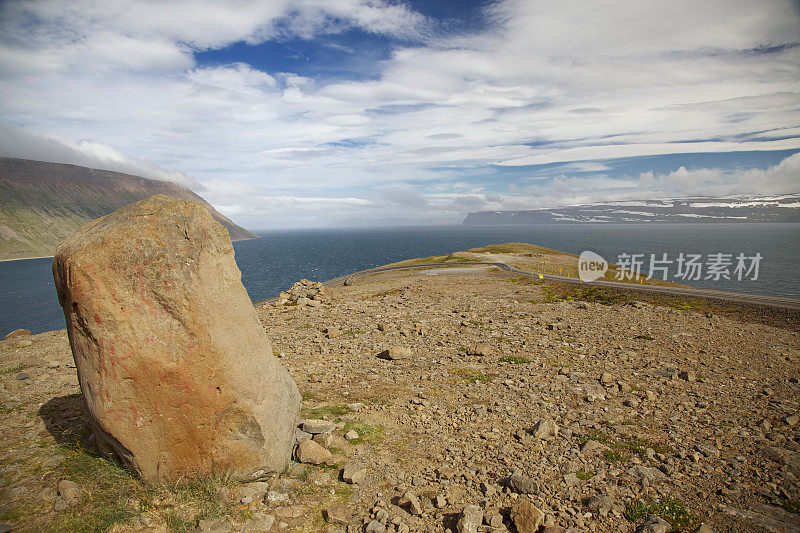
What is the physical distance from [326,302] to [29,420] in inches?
762

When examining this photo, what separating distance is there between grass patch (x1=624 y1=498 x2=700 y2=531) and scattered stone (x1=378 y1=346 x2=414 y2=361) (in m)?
8.82

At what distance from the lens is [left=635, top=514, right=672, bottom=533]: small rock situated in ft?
19.9

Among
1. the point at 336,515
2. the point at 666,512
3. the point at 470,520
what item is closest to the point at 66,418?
the point at 336,515

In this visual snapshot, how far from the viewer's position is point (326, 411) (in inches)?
408

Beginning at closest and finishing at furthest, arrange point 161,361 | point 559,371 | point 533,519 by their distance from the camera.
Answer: point 533,519
point 161,361
point 559,371

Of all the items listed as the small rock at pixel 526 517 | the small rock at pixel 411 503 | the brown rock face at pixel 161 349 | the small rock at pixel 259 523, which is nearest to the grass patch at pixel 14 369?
the brown rock face at pixel 161 349

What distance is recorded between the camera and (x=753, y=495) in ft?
22.8

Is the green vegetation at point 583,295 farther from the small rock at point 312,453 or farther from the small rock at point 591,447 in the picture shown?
the small rock at point 312,453

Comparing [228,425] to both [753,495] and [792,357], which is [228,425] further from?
[792,357]

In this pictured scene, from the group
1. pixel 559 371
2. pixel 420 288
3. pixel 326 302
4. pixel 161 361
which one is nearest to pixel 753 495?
pixel 559 371

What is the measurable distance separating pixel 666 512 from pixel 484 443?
337 centimetres

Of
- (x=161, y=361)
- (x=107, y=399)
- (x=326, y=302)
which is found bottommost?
(x=326, y=302)

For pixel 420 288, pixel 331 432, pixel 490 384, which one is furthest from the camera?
pixel 420 288

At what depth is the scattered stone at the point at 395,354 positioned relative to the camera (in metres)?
14.6
